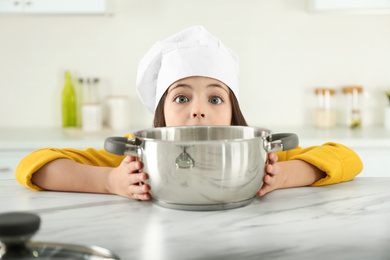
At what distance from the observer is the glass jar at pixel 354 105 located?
2.43m

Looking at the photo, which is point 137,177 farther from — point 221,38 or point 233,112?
point 221,38

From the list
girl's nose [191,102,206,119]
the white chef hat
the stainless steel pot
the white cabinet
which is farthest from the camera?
the white cabinet

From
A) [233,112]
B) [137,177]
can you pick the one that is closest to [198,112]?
[233,112]

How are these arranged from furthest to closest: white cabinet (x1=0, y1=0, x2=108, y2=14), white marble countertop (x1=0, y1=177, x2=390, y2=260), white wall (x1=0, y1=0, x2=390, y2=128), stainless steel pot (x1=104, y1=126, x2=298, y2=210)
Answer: white wall (x1=0, y1=0, x2=390, y2=128)
white cabinet (x1=0, y1=0, x2=108, y2=14)
stainless steel pot (x1=104, y1=126, x2=298, y2=210)
white marble countertop (x1=0, y1=177, x2=390, y2=260)

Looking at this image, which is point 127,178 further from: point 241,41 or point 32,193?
point 241,41

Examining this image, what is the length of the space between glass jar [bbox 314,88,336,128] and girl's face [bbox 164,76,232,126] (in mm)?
1359

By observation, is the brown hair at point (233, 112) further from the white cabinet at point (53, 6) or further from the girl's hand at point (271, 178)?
the white cabinet at point (53, 6)

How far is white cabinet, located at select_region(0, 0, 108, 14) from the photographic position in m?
2.20

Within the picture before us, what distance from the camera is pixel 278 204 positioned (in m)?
0.65

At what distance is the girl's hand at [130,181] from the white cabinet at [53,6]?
1666 millimetres

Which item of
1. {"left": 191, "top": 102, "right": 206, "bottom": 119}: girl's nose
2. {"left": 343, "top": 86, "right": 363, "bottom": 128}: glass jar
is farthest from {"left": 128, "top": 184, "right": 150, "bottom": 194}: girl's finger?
{"left": 343, "top": 86, "right": 363, "bottom": 128}: glass jar

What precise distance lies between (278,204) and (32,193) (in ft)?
1.41

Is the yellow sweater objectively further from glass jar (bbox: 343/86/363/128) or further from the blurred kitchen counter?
glass jar (bbox: 343/86/363/128)

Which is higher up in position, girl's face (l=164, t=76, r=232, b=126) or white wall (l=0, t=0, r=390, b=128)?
white wall (l=0, t=0, r=390, b=128)
